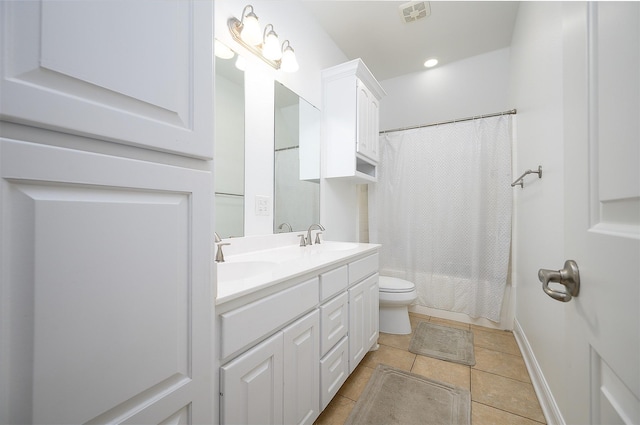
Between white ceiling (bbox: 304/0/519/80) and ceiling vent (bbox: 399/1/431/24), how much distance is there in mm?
40

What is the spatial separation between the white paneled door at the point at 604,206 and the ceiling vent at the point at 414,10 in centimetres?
185

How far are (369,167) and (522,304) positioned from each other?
5.76 ft

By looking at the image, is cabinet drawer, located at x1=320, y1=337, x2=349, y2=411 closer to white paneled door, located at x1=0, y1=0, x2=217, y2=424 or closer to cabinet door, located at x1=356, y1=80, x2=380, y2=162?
white paneled door, located at x1=0, y1=0, x2=217, y2=424

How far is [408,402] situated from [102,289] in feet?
5.24

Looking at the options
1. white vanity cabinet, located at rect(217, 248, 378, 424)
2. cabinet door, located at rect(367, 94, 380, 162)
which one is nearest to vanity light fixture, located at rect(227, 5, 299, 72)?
cabinet door, located at rect(367, 94, 380, 162)

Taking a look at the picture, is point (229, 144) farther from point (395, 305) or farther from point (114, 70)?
point (395, 305)

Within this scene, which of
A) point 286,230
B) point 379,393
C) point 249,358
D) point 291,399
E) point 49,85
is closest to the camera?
point 49,85

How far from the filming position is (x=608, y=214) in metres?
0.43

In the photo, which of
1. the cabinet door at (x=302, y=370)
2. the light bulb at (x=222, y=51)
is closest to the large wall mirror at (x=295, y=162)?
the light bulb at (x=222, y=51)

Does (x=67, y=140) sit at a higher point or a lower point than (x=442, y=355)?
higher

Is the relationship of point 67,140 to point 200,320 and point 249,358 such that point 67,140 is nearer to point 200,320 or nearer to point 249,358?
point 200,320

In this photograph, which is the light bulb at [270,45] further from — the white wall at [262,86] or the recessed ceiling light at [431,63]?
the recessed ceiling light at [431,63]

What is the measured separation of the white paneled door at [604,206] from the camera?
0.36m

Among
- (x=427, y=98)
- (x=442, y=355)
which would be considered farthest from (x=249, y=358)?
(x=427, y=98)
